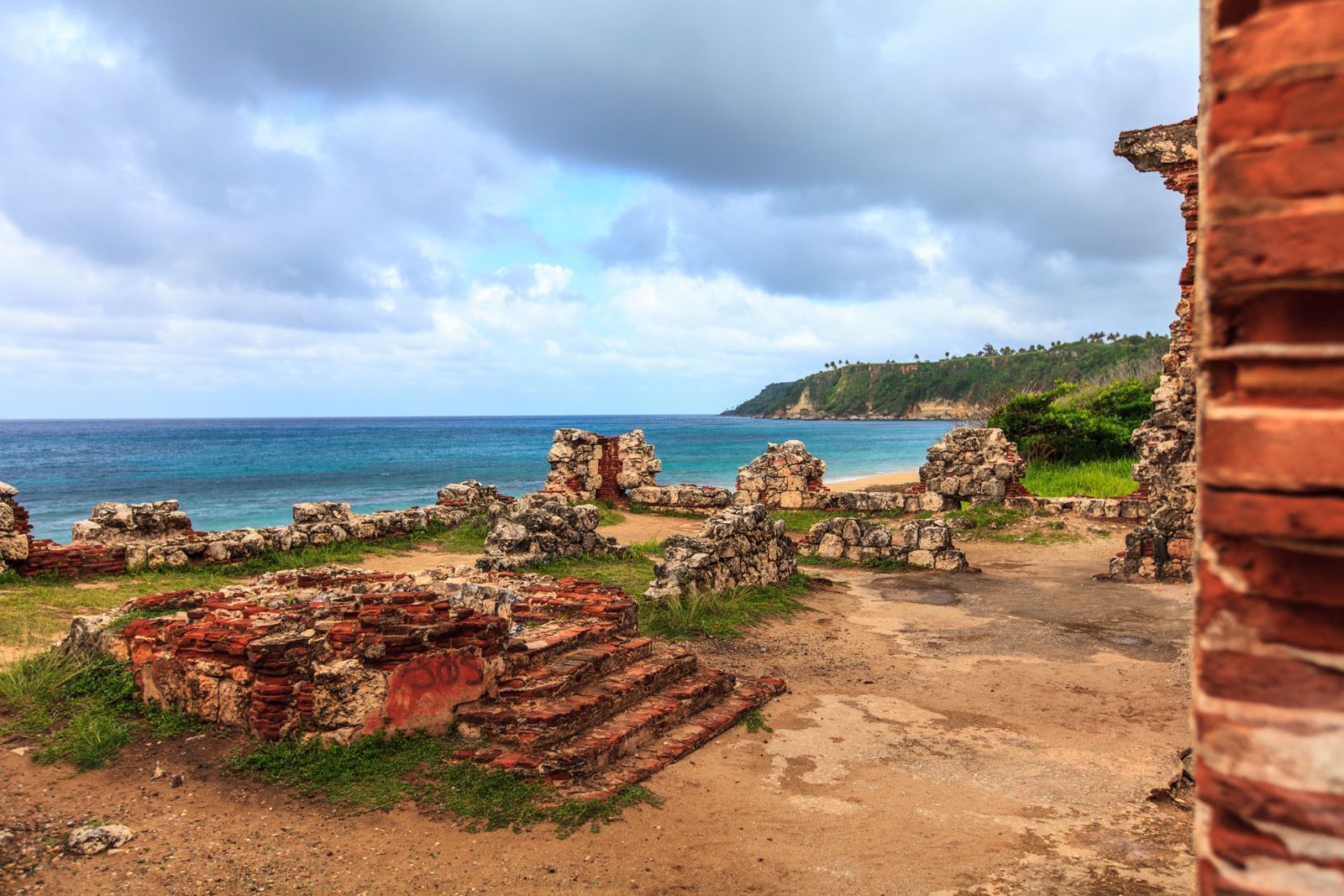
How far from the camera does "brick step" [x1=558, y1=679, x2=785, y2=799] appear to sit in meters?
4.81

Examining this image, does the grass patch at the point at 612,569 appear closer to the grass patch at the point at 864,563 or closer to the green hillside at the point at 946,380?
the grass patch at the point at 864,563

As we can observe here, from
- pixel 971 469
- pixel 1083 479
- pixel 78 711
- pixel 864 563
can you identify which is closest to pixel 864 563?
pixel 864 563

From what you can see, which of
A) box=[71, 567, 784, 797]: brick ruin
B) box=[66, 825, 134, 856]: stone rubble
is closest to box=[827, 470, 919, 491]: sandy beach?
box=[71, 567, 784, 797]: brick ruin

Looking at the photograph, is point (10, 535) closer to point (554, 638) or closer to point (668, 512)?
point (554, 638)

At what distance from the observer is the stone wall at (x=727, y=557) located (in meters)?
9.17

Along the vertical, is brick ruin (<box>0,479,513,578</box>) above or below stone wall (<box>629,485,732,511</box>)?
above

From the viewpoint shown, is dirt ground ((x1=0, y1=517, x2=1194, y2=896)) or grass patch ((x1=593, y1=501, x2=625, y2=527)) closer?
dirt ground ((x1=0, y1=517, x2=1194, y2=896))

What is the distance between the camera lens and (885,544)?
12945 millimetres

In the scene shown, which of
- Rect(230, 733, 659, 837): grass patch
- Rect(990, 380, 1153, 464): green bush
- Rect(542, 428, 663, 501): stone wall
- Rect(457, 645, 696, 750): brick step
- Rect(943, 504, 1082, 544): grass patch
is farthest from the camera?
Rect(990, 380, 1153, 464): green bush

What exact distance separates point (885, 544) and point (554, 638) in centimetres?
778

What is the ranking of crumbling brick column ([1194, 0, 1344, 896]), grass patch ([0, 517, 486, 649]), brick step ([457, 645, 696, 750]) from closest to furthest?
crumbling brick column ([1194, 0, 1344, 896]) → brick step ([457, 645, 696, 750]) → grass patch ([0, 517, 486, 649])

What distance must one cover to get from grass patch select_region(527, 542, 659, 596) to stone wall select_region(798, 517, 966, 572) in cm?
276

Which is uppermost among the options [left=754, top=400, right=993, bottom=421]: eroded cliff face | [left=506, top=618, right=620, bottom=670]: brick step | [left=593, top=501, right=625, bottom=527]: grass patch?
[left=754, top=400, right=993, bottom=421]: eroded cliff face

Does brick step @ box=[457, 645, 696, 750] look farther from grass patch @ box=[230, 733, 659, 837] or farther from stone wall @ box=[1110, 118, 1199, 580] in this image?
stone wall @ box=[1110, 118, 1199, 580]
